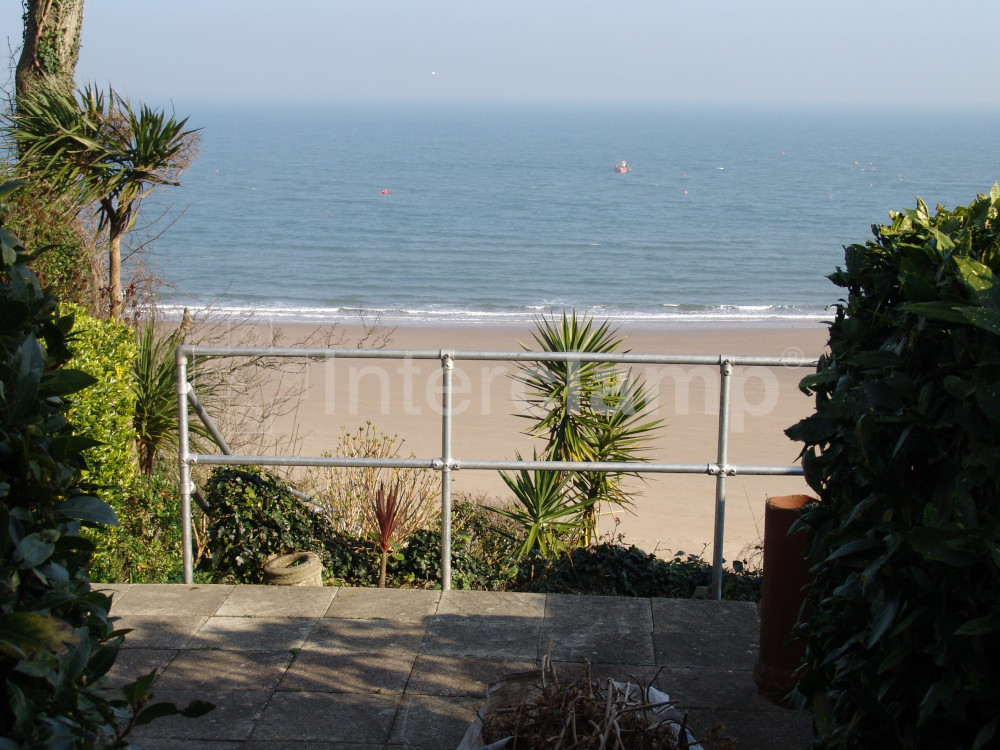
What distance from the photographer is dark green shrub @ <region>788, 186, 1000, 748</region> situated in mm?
1686

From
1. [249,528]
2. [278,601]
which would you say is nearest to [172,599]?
[278,601]

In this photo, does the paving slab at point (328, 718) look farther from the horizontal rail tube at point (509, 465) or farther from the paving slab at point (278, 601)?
the horizontal rail tube at point (509, 465)

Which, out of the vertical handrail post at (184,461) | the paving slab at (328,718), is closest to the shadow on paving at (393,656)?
the paving slab at (328,718)

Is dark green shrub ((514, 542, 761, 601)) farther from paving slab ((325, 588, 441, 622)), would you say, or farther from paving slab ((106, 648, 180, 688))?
paving slab ((106, 648, 180, 688))

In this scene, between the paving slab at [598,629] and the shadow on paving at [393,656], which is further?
the paving slab at [598,629]

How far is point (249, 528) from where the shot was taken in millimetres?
5184

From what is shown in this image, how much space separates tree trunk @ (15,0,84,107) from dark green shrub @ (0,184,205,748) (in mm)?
7969

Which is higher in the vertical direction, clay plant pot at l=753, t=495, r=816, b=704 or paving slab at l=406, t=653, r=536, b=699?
clay plant pot at l=753, t=495, r=816, b=704

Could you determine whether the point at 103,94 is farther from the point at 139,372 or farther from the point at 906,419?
the point at 906,419

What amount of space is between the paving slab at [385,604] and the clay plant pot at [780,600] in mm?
1519

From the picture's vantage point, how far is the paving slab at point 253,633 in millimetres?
3896

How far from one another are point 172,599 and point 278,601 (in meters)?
0.51

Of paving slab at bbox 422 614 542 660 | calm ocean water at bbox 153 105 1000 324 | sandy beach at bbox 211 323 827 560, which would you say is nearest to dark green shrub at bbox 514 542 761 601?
paving slab at bbox 422 614 542 660

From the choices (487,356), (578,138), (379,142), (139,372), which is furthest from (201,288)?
(578,138)
